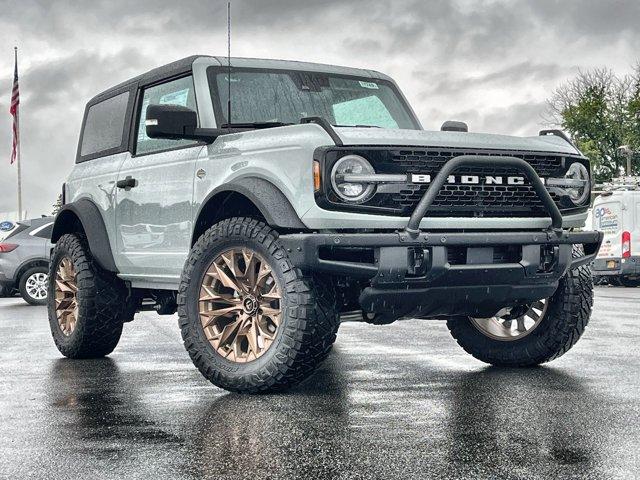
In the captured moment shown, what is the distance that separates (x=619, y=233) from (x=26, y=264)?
13.4 m

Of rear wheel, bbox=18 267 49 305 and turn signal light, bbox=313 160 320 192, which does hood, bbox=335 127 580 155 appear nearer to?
turn signal light, bbox=313 160 320 192

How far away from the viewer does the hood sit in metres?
6.45

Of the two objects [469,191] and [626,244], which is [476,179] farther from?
[626,244]

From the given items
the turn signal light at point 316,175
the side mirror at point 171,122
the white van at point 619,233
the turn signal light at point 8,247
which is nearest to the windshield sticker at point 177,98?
the side mirror at point 171,122

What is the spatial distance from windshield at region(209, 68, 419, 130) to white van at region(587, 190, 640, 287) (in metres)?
18.2

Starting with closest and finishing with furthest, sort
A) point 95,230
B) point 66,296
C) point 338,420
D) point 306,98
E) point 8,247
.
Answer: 1. point 338,420
2. point 306,98
3. point 95,230
4. point 66,296
5. point 8,247

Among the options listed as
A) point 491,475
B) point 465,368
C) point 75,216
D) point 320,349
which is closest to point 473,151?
point 320,349

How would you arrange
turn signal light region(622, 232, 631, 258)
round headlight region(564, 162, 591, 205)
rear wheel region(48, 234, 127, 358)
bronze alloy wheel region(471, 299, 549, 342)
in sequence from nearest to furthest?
1. round headlight region(564, 162, 591, 205)
2. bronze alloy wheel region(471, 299, 549, 342)
3. rear wheel region(48, 234, 127, 358)
4. turn signal light region(622, 232, 631, 258)

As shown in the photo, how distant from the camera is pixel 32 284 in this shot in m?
19.9

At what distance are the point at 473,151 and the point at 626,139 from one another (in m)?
57.5

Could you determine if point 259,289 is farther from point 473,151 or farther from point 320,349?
point 473,151

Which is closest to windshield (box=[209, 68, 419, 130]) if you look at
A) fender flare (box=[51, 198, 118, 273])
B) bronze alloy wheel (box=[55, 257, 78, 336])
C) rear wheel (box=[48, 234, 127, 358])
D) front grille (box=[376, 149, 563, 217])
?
front grille (box=[376, 149, 563, 217])

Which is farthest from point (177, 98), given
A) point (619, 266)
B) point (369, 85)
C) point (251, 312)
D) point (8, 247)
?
point (619, 266)

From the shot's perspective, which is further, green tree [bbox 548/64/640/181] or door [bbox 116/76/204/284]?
green tree [bbox 548/64/640/181]
